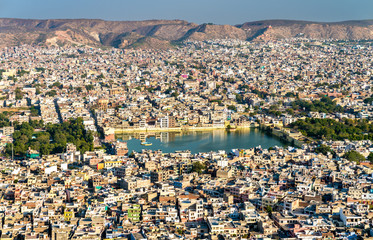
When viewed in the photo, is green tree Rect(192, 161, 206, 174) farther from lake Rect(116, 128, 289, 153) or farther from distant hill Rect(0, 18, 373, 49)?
distant hill Rect(0, 18, 373, 49)

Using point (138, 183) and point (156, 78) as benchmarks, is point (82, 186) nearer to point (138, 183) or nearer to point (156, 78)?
point (138, 183)

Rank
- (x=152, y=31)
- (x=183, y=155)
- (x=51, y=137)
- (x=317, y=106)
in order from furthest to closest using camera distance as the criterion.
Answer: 1. (x=152, y=31)
2. (x=317, y=106)
3. (x=51, y=137)
4. (x=183, y=155)

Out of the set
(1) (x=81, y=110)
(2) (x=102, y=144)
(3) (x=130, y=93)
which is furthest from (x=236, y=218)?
(3) (x=130, y=93)

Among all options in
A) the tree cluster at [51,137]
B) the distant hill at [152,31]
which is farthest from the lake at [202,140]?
the distant hill at [152,31]

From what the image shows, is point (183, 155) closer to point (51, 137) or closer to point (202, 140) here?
point (202, 140)

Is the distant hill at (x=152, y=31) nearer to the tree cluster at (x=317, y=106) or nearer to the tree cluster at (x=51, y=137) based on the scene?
the tree cluster at (x=317, y=106)

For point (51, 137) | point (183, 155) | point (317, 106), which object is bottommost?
point (183, 155)

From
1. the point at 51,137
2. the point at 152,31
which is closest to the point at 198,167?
the point at 51,137
